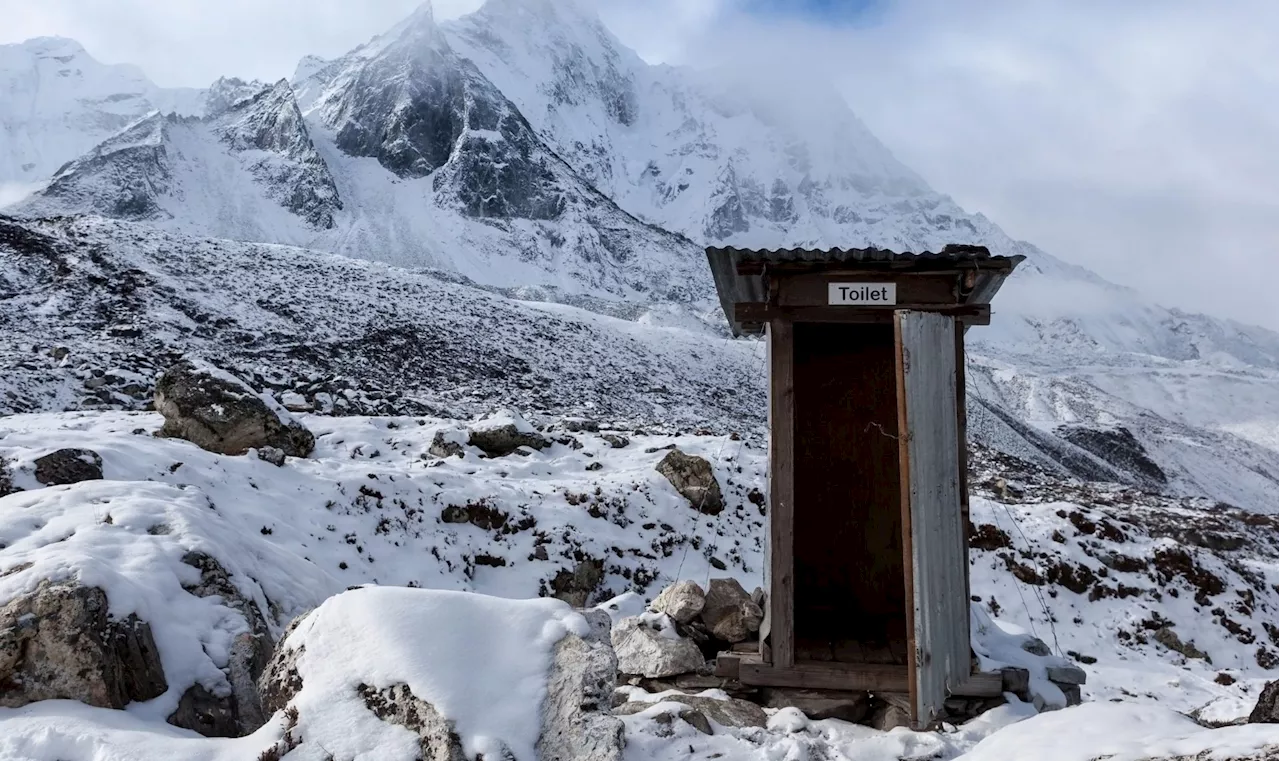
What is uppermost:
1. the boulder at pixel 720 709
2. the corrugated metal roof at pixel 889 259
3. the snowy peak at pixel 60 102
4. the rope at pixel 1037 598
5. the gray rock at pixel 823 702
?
the snowy peak at pixel 60 102

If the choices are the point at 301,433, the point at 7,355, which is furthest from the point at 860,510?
the point at 7,355

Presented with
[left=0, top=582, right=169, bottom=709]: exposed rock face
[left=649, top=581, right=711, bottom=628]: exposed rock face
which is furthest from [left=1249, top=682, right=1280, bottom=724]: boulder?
[left=0, top=582, right=169, bottom=709]: exposed rock face

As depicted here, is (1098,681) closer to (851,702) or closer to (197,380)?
(851,702)

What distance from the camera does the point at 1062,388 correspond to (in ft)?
177

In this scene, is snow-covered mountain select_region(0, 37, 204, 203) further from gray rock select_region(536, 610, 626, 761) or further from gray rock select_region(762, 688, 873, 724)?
gray rock select_region(536, 610, 626, 761)

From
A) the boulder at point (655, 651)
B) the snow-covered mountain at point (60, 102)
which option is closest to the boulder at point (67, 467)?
the boulder at point (655, 651)

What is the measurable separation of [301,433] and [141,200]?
71.4m

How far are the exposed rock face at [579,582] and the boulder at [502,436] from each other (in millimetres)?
3578

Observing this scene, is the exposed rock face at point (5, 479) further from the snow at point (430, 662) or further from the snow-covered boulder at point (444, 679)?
the snow at point (430, 662)

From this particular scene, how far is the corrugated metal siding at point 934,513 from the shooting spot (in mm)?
6055

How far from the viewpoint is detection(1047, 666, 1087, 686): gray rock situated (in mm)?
7047

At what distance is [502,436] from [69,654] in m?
9.89

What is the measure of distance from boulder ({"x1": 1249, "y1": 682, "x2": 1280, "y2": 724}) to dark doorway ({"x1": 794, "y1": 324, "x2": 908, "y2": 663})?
13.3 ft

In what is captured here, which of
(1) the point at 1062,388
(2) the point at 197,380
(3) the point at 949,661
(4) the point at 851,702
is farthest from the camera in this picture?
(1) the point at 1062,388
